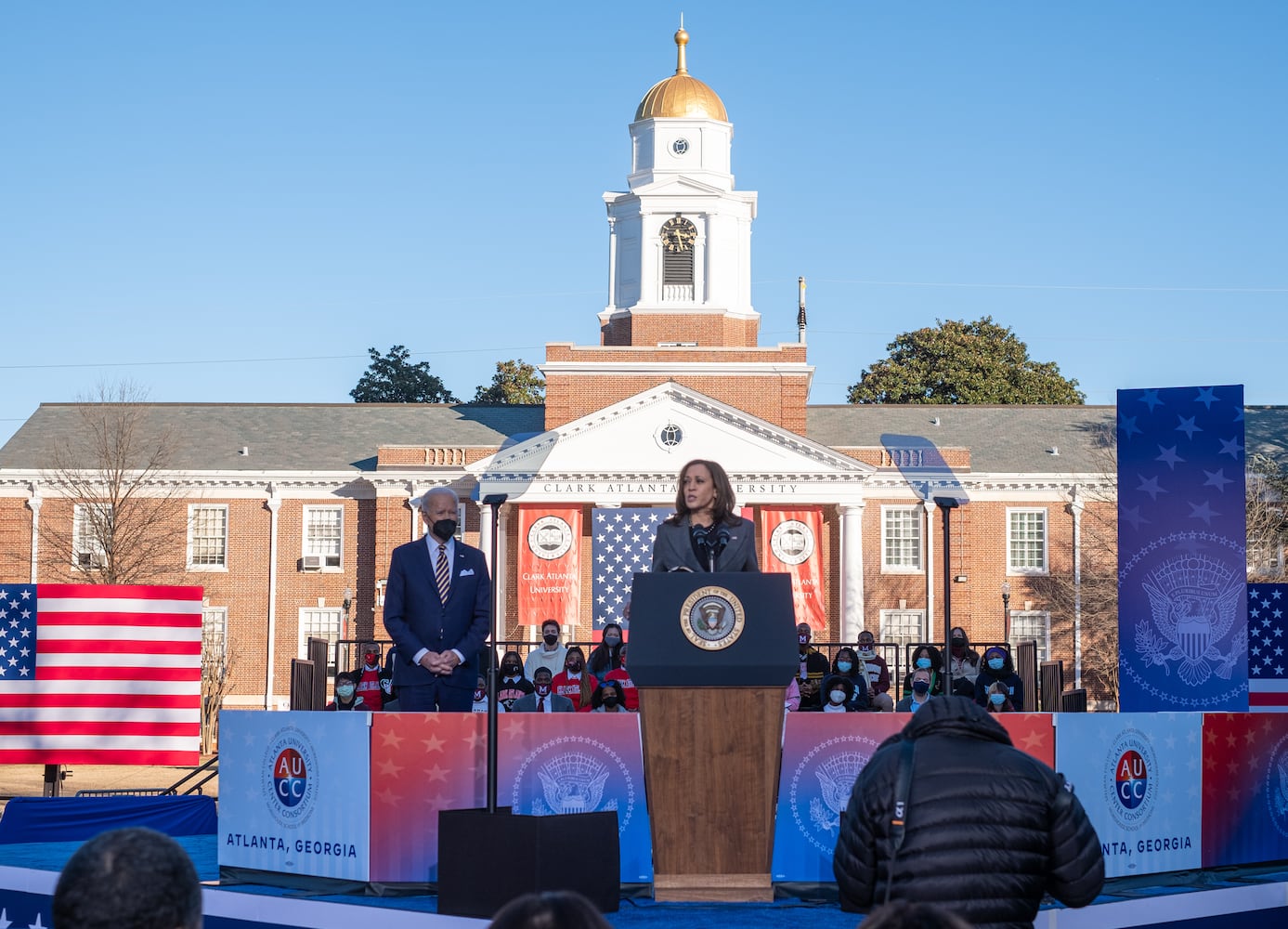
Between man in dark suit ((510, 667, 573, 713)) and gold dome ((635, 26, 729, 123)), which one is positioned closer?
man in dark suit ((510, 667, 573, 713))

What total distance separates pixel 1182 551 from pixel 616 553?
26.1 meters

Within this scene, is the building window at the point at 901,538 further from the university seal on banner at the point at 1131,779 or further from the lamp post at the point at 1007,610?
the university seal on banner at the point at 1131,779

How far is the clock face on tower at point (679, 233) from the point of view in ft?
159

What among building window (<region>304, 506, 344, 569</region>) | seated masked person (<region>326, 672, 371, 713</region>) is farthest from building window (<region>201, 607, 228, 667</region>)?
seated masked person (<region>326, 672, 371, 713</region>)

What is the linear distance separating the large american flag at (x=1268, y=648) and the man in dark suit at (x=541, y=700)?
7053mm

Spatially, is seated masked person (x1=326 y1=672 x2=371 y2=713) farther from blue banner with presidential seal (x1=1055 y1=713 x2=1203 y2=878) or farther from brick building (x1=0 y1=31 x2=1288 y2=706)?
brick building (x1=0 y1=31 x2=1288 y2=706)

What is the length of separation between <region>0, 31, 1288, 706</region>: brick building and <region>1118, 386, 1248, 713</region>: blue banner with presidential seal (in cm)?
3042

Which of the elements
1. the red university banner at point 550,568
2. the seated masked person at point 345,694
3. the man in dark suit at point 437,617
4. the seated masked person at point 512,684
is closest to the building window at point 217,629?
the red university banner at point 550,568

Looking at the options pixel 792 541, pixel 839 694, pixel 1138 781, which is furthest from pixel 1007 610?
pixel 1138 781

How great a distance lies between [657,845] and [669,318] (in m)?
40.7

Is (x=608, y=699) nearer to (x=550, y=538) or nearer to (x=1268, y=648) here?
(x=1268, y=648)

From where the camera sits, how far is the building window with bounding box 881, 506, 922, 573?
45.4 meters

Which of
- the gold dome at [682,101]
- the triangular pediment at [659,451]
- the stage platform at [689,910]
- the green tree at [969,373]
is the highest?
the gold dome at [682,101]

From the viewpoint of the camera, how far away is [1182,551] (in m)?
11.9
